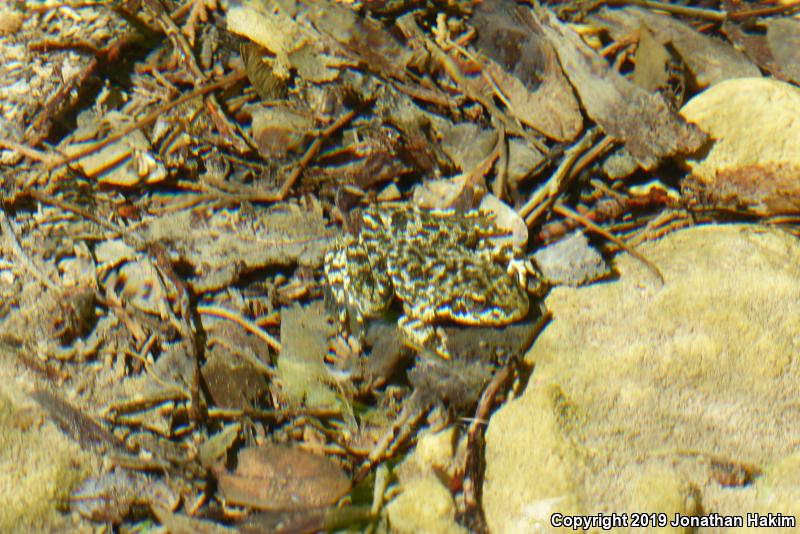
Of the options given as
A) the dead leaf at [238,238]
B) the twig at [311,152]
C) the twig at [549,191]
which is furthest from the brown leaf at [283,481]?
the twig at [549,191]

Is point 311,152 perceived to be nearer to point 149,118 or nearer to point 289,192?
point 289,192

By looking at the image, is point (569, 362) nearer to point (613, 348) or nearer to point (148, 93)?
point (613, 348)

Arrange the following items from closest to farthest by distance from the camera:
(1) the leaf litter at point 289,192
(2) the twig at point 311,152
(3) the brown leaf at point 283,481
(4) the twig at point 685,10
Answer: (3) the brown leaf at point 283,481 → (1) the leaf litter at point 289,192 → (2) the twig at point 311,152 → (4) the twig at point 685,10

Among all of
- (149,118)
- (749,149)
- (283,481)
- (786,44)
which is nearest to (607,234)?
(749,149)

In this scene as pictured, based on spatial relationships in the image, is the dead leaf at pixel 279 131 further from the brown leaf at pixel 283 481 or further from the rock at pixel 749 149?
the rock at pixel 749 149

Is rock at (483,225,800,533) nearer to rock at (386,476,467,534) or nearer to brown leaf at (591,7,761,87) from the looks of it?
rock at (386,476,467,534)
